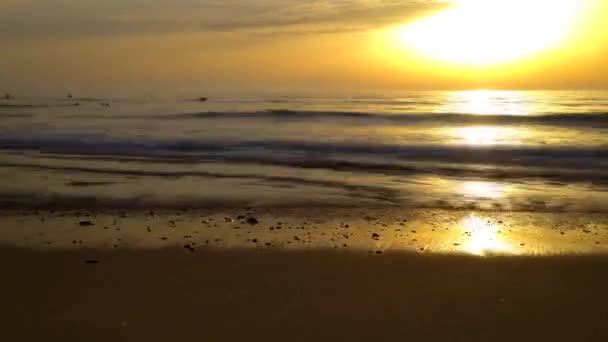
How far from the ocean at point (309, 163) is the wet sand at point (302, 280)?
1.62 metres

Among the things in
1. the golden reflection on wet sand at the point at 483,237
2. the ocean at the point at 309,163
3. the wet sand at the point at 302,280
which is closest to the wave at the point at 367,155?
the ocean at the point at 309,163

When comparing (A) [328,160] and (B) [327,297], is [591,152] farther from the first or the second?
(B) [327,297]

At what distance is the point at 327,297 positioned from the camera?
17.0ft

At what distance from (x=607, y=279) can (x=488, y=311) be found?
64.6 inches

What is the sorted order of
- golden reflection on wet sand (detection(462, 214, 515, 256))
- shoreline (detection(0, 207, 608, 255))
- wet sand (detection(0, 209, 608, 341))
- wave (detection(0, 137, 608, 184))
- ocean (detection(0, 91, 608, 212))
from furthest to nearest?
wave (detection(0, 137, 608, 184)), ocean (detection(0, 91, 608, 212)), shoreline (detection(0, 207, 608, 255)), golden reflection on wet sand (detection(462, 214, 515, 256)), wet sand (detection(0, 209, 608, 341))

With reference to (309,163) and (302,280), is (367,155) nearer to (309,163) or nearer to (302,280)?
(309,163)

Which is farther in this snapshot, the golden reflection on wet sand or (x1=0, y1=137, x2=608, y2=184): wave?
(x1=0, y1=137, x2=608, y2=184): wave

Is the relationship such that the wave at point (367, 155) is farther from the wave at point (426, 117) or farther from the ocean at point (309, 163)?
the wave at point (426, 117)

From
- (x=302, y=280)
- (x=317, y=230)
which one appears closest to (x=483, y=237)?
(x=317, y=230)

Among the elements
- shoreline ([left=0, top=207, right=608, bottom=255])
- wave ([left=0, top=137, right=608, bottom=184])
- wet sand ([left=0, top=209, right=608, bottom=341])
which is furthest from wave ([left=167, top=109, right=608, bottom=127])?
wet sand ([left=0, top=209, right=608, bottom=341])

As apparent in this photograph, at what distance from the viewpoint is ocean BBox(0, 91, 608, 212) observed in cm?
1006

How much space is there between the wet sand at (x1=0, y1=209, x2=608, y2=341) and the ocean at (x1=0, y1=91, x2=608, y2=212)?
1.62 meters

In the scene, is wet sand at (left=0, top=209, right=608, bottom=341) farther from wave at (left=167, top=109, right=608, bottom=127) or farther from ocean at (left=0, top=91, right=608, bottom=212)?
wave at (left=167, top=109, right=608, bottom=127)

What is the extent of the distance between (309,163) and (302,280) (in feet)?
31.3
